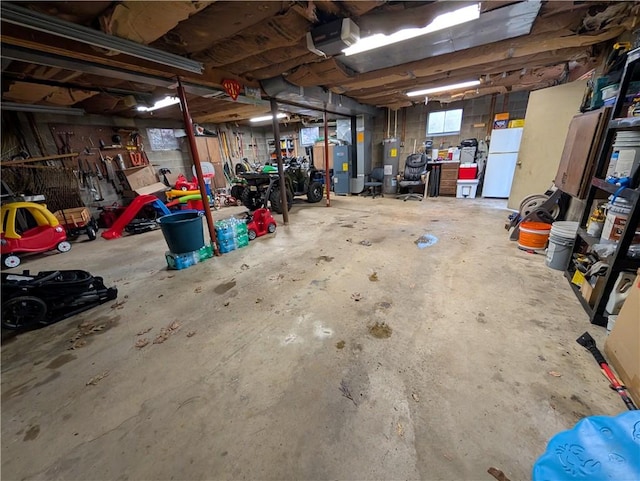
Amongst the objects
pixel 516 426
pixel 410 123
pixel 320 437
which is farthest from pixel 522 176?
pixel 320 437

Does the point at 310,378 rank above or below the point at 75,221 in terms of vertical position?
below

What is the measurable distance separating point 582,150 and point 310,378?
312 centimetres

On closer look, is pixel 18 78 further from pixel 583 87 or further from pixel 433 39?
pixel 583 87

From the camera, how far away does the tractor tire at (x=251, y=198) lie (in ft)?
17.6

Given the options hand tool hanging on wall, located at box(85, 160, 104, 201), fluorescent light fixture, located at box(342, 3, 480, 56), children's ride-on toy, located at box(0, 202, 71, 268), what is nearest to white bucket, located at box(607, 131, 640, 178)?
fluorescent light fixture, located at box(342, 3, 480, 56)

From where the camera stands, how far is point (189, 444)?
113 cm

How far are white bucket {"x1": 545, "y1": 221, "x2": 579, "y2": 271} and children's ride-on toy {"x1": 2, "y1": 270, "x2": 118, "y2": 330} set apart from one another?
4.47m

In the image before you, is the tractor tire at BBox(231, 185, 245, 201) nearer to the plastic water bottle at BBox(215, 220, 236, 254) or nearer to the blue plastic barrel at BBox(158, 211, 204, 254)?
the plastic water bottle at BBox(215, 220, 236, 254)

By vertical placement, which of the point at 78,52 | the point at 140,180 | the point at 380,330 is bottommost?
the point at 380,330

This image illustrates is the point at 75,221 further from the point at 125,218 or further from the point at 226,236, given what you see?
the point at 226,236

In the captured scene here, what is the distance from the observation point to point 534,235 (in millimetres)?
2869

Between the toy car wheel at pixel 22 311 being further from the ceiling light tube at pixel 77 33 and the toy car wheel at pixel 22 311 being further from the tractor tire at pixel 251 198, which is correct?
the tractor tire at pixel 251 198

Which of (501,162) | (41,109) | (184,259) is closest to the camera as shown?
(184,259)

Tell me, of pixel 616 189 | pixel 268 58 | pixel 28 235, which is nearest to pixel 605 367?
pixel 616 189
